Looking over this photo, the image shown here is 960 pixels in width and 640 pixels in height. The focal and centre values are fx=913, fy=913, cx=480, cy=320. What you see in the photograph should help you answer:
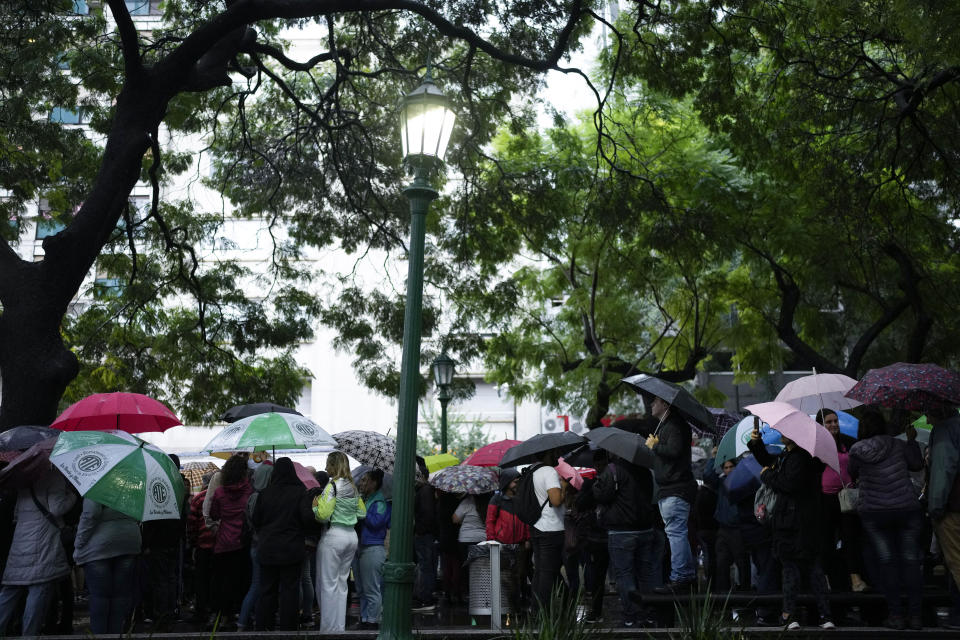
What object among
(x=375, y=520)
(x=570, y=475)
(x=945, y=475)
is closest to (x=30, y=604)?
(x=375, y=520)

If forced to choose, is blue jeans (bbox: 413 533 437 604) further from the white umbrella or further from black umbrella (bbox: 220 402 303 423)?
the white umbrella

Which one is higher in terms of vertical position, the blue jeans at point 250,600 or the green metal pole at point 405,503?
the green metal pole at point 405,503

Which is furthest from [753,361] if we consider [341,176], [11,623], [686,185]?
[11,623]

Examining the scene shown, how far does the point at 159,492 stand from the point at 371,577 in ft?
10.5

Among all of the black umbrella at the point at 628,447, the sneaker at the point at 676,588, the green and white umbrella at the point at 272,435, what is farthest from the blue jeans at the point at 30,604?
the sneaker at the point at 676,588

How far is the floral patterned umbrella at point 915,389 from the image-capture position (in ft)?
27.6

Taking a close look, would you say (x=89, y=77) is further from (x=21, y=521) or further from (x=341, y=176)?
(x=21, y=521)

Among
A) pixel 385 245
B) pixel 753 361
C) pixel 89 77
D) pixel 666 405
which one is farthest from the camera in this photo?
pixel 753 361

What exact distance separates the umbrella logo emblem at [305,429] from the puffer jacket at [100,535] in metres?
2.36

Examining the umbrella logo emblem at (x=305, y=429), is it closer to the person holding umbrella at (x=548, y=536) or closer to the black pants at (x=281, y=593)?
the black pants at (x=281, y=593)

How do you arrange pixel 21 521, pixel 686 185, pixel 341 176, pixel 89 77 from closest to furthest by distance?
pixel 21 521 < pixel 89 77 < pixel 341 176 < pixel 686 185

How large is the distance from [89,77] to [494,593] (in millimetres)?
8959

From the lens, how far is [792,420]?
8.19m

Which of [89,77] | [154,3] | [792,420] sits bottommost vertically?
[792,420]
